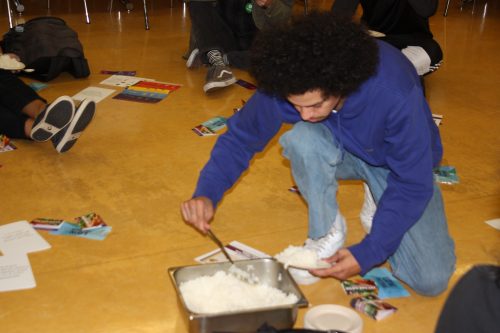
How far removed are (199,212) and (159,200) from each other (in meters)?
0.86

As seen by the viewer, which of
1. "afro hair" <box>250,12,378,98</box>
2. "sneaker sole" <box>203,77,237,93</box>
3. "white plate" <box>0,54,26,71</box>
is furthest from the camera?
"sneaker sole" <box>203,77,237,93</box>

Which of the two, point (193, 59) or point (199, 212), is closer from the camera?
point (199, 212)

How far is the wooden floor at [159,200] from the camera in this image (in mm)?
2135

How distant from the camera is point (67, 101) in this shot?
3238 mm

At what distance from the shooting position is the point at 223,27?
4.69 m

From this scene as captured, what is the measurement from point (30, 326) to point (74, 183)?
3.45 ft

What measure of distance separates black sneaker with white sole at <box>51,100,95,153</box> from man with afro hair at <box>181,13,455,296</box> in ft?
4.22

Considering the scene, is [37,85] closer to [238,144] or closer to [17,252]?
[17,252]

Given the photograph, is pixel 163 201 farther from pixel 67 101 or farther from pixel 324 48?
pixel 324 48

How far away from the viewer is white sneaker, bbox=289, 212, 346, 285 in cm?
227

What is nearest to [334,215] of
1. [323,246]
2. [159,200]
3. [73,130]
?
[323,246]

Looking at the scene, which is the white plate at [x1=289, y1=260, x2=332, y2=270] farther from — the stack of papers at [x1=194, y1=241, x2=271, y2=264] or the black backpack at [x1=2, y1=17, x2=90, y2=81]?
the black backpack at [x1=2, y1=17, x2=90, y2=81]

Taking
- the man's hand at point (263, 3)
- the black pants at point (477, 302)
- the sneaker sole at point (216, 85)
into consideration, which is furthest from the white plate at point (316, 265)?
the man's hand at point (263, 3)

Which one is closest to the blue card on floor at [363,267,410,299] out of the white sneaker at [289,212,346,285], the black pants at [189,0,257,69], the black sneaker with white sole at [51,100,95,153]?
the white sneaker at [289,212,346,285]
